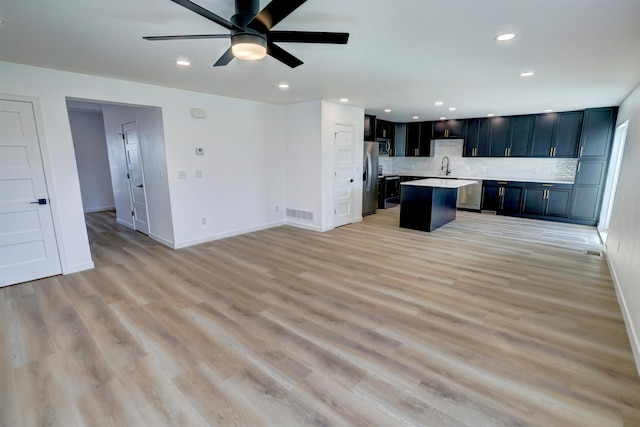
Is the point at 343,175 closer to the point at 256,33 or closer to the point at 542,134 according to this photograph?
the point at 256,33

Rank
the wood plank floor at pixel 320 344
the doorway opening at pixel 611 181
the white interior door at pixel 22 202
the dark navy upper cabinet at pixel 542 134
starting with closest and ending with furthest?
the wood plank floor at pixel 320 344, the white interior door at pixel 22 202, the doorway opening at pixel 611 181, the dark navy upper cabinet at pixel 542 134

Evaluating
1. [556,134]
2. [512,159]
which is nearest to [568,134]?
[556,134]

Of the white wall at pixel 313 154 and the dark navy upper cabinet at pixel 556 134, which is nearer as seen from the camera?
the white wall at pixel 313 154

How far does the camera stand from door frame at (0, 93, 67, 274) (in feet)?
11.1

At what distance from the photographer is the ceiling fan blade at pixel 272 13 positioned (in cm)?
166

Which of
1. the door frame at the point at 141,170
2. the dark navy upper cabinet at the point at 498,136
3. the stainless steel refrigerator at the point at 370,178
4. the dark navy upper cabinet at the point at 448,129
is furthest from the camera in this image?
the dark navy upper cabinet at the point at 448,129

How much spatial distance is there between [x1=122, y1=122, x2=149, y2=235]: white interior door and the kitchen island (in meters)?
5.04

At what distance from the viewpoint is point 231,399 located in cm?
185

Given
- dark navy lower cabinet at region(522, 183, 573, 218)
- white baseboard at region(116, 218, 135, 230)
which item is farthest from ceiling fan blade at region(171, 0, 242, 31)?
dark navy lower cabinet at region(522, 183, 573, 218)

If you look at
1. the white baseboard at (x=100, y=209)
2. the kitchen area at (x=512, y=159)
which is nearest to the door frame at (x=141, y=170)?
the white baseboard at (x=100, y=209)

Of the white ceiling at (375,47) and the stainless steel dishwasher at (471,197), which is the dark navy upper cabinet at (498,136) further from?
the white ceiling at (375,47)

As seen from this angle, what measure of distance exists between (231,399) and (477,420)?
148cm

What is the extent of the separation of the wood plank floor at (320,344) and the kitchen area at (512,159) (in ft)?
9.68

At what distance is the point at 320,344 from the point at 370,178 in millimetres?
5293
